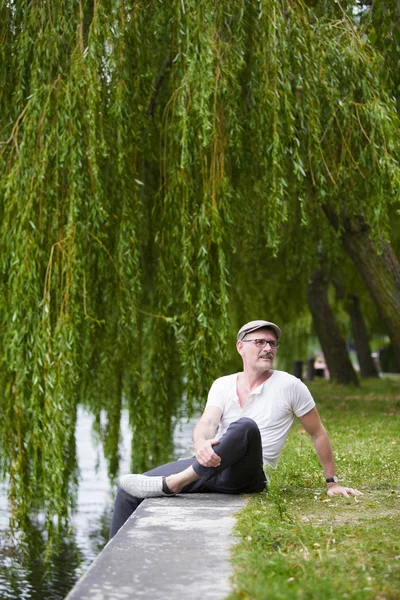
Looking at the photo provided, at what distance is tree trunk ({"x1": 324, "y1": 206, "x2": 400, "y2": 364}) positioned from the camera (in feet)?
37.3

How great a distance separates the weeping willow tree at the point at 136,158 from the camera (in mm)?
7715

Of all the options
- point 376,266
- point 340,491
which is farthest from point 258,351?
point 376,266

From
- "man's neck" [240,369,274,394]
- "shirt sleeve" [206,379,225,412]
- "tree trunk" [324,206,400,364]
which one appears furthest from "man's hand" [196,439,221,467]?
"tree trunk" [324,206,400,364]

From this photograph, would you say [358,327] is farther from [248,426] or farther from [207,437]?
[248,426]

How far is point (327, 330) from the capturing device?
20.0 meters

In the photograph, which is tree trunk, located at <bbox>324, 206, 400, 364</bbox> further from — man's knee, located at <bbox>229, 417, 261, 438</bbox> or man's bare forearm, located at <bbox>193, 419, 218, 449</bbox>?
man's knee, located at <bbox>229, 417, 261, 438</bbox>

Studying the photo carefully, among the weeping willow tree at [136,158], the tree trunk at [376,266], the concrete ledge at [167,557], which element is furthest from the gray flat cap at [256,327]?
the tree trunk at [376,266]

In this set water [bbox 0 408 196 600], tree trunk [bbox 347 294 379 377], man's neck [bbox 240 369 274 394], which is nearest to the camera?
man's neck [bbox 240 369 274 394]

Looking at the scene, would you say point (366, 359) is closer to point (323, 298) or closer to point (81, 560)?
point (323, 298)

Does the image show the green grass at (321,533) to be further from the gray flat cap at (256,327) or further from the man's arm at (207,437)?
the gray flat cap at (256,327)

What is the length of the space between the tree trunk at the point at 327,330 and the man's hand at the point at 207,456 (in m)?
13.4

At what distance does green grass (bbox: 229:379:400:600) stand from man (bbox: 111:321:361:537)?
0.17 m

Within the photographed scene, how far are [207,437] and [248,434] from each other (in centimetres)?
33

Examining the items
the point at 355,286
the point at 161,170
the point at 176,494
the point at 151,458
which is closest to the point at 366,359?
the point at 355,286
